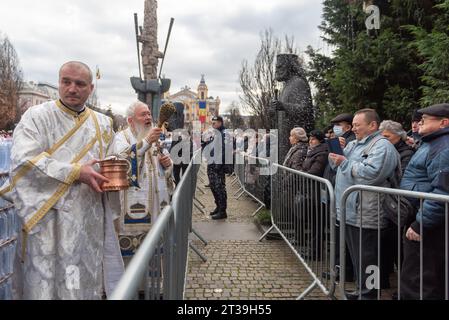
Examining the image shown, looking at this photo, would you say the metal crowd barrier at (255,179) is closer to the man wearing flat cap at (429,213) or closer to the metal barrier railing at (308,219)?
the metal barrier railing at (308,219)

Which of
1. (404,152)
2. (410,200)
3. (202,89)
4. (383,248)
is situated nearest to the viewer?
(410,200)

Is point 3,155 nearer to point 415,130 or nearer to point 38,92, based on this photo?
point 415,130

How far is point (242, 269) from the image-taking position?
539 centimetres

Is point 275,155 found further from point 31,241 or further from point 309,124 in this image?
point 31,241

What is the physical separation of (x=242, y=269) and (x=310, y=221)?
→ 3.76 feet

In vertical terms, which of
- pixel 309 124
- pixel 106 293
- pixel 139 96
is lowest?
pixel 106 293

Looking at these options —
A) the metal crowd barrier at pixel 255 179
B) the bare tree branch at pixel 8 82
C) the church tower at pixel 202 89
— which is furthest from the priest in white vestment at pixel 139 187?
the church tower at pixel 202 89

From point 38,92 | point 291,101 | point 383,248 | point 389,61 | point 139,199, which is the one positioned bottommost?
point 383,248

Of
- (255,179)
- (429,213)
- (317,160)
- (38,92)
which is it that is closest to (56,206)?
(429,213)

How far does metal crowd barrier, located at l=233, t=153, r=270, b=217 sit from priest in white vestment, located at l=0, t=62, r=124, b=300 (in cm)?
488

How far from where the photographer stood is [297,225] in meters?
5.25
